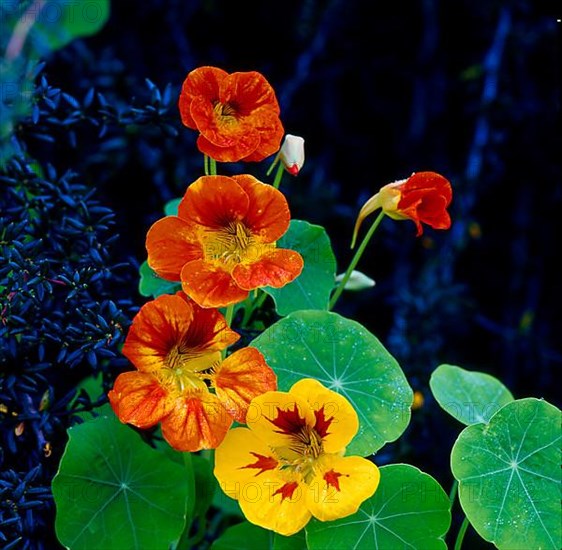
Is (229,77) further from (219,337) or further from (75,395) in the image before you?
(75,395)

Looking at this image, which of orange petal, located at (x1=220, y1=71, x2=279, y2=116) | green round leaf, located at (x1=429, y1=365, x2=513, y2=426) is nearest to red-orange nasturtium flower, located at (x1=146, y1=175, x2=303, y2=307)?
orange petal, located at (x1=220, y1=71, x2=279, y2=116)

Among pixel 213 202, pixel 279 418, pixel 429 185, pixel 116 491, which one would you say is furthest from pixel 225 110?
pixel 116 491

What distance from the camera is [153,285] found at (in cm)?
120

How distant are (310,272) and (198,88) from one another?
1.07ft

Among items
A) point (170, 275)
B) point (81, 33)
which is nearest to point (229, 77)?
point (170, 275)

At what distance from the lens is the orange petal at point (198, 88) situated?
3.18 ft

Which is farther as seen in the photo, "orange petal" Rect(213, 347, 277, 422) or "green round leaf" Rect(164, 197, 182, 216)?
"green round leaf" Rect(164, 197, 182, 216)

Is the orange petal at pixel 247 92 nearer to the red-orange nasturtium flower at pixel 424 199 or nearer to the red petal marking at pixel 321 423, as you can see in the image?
the red-orange nasturtium flower at pixel 424 199

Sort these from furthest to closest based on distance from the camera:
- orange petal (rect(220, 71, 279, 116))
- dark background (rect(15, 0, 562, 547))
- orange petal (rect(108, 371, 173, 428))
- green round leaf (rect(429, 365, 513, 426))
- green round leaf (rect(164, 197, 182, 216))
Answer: dark background (rect(15, 0, 562, 547)) → green round leaf (rect(164, 197, 182, 216)) → green round leaf (rect(429, 365, 513, 426)) → orange petal (rect(220, 71, 279, 116)) → orange petal (rect(108, 371, 173, 428))

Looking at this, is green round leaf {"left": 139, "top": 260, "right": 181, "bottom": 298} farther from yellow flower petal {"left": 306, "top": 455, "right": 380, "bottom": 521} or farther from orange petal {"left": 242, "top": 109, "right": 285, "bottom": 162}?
yellow flower petal {"left": 306, "top": 455, "right": 380, "bottom": 521}

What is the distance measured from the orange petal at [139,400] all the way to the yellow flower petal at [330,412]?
0.15 meters

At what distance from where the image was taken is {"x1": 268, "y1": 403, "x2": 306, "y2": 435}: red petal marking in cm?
94

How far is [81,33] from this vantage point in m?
1.77

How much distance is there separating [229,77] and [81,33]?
2.95 feet
